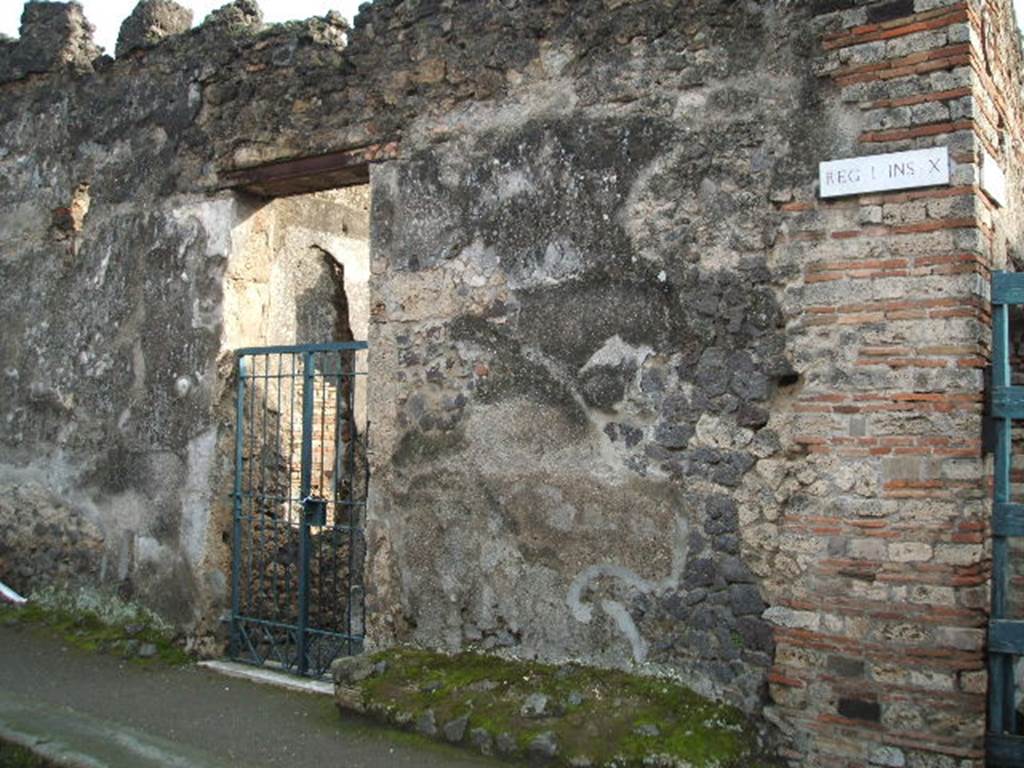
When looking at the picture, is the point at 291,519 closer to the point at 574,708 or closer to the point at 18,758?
the point at 18,758

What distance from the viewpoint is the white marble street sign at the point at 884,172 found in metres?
3.97

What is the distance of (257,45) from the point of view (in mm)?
5941

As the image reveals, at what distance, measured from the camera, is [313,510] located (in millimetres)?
5891

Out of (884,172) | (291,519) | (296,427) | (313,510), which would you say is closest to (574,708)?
(313,510)

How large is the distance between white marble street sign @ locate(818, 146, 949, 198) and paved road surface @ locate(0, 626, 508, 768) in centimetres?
270

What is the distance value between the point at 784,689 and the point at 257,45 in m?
4.43

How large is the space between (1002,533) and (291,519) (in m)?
4.20

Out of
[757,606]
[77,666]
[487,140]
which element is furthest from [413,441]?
[77,666]

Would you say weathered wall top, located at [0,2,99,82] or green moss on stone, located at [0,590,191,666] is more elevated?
weathered wall top, located at [0,2,99,82]

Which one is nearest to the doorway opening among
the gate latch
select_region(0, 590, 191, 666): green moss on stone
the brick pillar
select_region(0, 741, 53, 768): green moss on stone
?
the gate latch

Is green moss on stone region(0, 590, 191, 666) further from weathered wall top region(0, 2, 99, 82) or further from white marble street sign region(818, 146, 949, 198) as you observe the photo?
white marble street sign region(818, 146, 949, 198)

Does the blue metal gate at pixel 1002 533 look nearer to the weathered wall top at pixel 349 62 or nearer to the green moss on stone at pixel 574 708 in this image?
the green moss on stone at pixel 574 708

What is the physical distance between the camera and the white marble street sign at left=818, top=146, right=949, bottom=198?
13.0 feet

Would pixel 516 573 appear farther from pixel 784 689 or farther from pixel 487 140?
pixel 487 140
